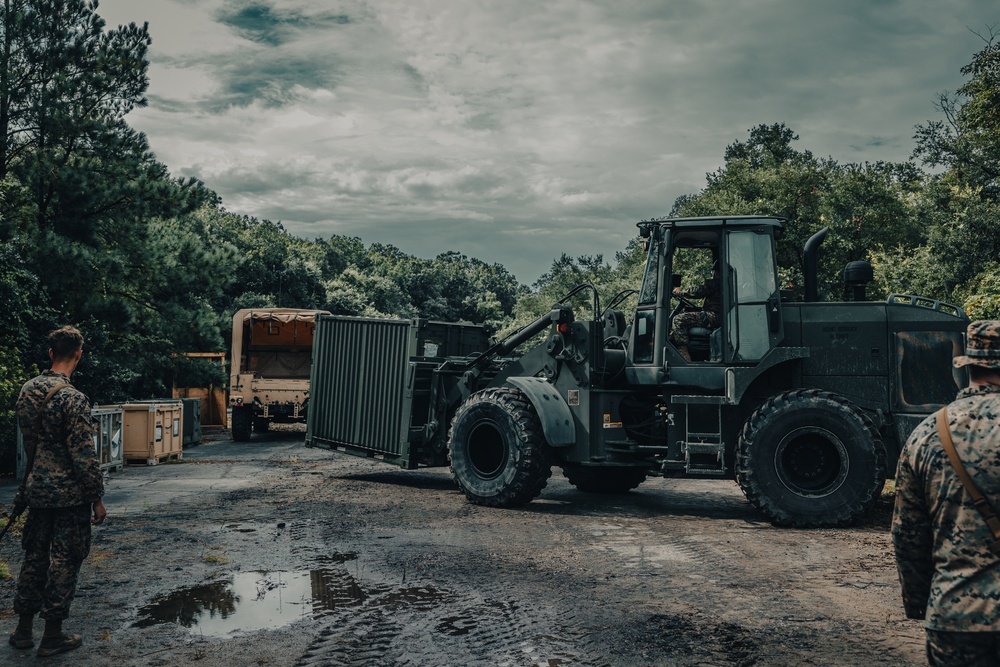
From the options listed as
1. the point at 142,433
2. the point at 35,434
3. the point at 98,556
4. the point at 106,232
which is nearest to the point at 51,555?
the point at 35,434

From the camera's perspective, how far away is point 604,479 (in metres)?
12.3

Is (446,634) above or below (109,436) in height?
below

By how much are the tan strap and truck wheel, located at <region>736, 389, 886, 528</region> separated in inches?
247

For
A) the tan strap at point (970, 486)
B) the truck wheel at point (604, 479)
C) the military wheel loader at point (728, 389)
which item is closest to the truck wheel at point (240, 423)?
the military wheel loader at point (728, 389)

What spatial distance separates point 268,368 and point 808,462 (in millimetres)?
15041

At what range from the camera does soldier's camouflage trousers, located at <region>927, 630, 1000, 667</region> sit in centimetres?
298

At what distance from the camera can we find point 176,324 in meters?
19.2

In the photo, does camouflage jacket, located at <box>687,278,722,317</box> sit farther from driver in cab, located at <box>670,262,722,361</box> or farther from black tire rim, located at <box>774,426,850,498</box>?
black tire rim, located at <box>774,426,850,498</box>

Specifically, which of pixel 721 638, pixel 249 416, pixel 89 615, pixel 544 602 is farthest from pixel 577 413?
pixel 249 416

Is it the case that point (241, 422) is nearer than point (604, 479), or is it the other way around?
point (604, 479)

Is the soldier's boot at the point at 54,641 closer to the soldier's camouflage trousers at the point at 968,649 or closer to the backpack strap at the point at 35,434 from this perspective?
the backpack strap at the point at 35,434

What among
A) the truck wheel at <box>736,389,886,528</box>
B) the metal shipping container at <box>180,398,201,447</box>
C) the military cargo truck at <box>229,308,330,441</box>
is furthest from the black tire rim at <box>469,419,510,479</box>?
the metal shipping container at <box>180,398,201,447</box>

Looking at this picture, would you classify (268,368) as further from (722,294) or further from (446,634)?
(446,634)

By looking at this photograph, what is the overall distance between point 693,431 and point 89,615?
20.7ft
